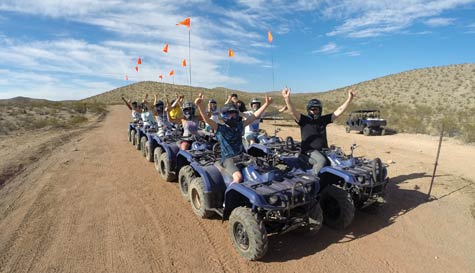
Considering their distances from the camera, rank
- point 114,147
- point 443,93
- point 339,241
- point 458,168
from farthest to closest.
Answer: point 443,93
point 114,147
point 458,168
point 339,241

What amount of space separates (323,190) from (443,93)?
150 ft

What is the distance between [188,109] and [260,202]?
469 centimetres

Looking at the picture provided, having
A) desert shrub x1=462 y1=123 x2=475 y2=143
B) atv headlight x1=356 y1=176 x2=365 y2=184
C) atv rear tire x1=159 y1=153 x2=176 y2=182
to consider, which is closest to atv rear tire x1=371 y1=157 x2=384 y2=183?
atv headlight x1=356 y1=176 x2=365 y2=184

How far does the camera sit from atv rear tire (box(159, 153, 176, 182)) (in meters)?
7.76

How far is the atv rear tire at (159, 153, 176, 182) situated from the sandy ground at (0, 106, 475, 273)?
0.21 metres

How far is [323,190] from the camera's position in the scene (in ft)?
17.9

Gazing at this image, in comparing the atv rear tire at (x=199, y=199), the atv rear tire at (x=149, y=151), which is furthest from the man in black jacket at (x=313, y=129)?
the atv rear tire at (x=149, y=151)

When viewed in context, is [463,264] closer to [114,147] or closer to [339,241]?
[339,241]

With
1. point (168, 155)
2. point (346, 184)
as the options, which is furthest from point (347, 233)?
point (168, 155)

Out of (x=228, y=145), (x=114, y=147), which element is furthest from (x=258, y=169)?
(x=114, y=147)

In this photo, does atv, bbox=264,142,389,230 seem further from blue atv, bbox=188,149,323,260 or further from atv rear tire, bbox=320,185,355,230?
blue atv, bbox=188,149,323,260

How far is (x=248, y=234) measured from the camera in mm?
4203

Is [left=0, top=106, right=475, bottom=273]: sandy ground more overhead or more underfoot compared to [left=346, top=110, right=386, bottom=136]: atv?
more underfoot

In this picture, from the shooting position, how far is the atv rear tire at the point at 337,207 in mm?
5047
